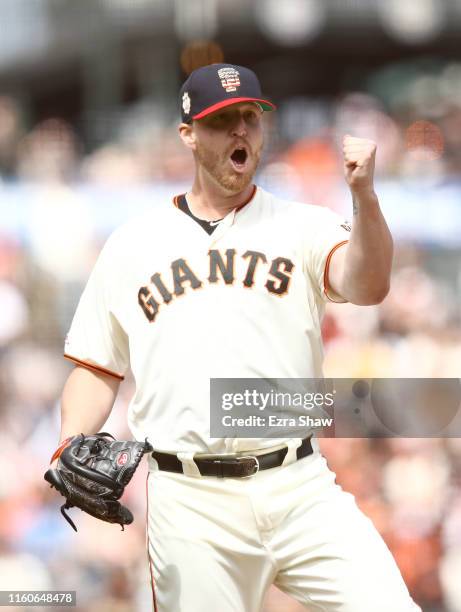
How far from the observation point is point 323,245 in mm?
2301

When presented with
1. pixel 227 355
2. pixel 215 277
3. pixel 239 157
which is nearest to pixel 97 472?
pixel 227 355

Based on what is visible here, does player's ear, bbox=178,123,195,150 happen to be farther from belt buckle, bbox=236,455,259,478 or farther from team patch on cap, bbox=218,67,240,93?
belt buckle, bbox=236,455,259,478

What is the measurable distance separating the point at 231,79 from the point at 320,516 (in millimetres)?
1031

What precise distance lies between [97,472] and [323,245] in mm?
718

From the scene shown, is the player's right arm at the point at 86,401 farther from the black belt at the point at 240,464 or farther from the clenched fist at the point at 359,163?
the clenched fist at the point at 359,163

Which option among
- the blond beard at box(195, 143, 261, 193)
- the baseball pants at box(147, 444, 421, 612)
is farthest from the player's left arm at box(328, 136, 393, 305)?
the baseball pants at box(147, 444, 421, 612)

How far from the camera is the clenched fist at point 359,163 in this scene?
1.95 m

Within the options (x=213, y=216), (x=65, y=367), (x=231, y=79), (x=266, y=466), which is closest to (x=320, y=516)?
(x=266, y=466)

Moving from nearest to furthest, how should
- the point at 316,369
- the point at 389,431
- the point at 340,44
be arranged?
the point at 316,369 → the point at 389,431 → the point at 340,44

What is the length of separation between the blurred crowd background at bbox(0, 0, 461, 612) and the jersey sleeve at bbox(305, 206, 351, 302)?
65.7 inches

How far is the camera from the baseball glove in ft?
7.32

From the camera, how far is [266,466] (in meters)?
2.26

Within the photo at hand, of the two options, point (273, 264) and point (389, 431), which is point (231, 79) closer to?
point (273, 264)

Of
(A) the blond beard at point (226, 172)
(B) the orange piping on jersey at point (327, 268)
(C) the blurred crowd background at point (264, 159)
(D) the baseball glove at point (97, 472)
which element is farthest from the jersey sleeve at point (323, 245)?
(C) the blurred crowd background at point (264, 159)
